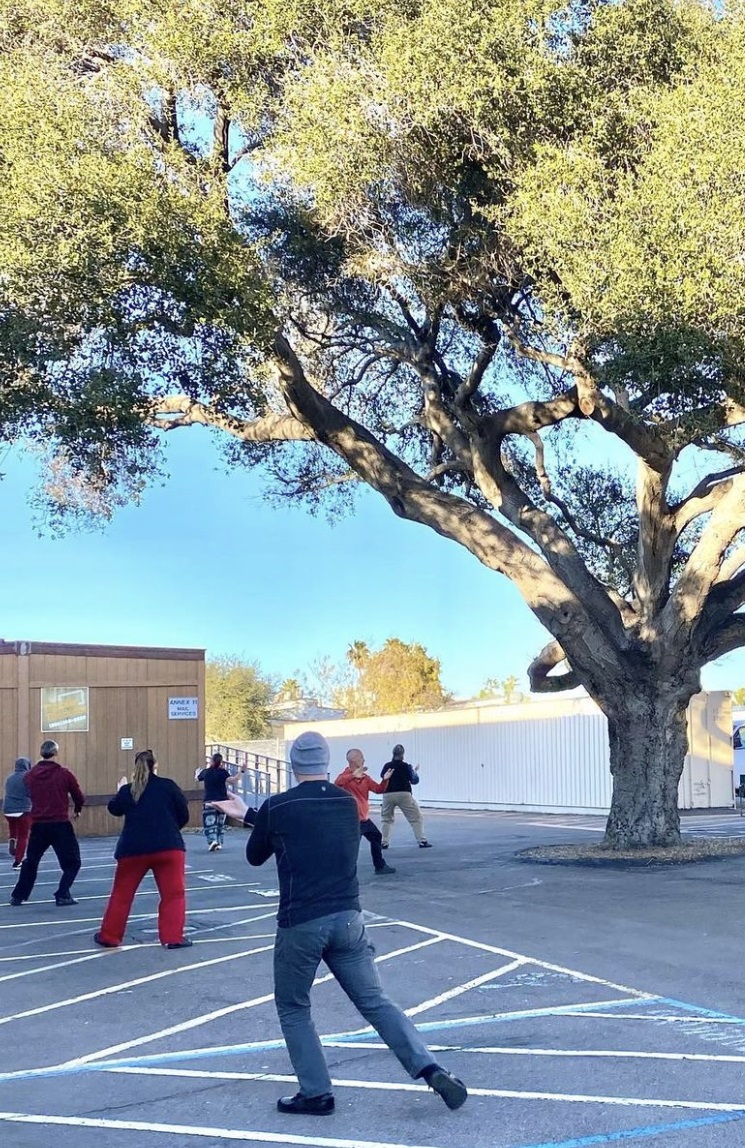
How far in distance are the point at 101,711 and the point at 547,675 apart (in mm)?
8826

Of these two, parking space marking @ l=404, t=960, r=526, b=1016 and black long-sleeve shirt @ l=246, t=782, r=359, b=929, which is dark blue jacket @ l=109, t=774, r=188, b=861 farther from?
A: black long-sleeve shirt @ l=246, t=782, r=359, b=929

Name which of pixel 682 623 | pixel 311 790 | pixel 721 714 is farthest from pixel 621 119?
pixel 721 714

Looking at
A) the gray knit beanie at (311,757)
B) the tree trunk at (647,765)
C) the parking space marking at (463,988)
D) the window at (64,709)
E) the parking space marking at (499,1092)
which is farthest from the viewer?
the window at (64,709)

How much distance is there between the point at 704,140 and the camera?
41.0ft

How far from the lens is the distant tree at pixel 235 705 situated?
62.8 metres

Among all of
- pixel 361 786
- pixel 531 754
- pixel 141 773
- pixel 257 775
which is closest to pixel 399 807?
pixel 361 786

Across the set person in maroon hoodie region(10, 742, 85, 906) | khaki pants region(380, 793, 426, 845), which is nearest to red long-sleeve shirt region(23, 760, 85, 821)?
person in maroon hoodie region(10, 742, 85, 906)

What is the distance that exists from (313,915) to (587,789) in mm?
23734

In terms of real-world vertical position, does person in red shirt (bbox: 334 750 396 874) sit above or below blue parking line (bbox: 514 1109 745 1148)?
above

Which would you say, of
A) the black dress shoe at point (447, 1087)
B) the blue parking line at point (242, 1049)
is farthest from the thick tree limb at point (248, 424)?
the black dress shoe at point (447, 1087)

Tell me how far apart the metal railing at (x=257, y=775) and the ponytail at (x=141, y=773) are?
56.1ft

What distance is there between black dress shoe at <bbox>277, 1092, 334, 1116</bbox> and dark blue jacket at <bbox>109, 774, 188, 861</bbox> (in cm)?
447

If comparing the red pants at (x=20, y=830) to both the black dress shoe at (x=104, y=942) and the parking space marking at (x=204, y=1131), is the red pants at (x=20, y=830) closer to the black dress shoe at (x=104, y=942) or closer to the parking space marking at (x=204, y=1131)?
the black dress shoe at (x=104, y=942)

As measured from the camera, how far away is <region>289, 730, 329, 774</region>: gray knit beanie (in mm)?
5770
